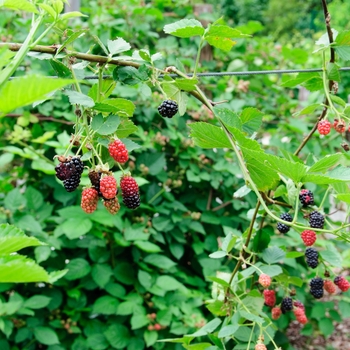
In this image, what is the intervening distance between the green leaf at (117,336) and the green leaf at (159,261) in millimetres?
268

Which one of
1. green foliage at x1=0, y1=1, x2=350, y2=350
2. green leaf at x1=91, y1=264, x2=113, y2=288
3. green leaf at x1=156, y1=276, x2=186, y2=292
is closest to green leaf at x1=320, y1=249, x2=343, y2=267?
green foliage at x1=0, y1=1, x2=350, y2=350

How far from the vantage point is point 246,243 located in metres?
1.16

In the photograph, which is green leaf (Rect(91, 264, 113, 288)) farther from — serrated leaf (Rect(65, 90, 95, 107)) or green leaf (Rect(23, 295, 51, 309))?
serrated leaf (Rect(65, 90, 95, 107))

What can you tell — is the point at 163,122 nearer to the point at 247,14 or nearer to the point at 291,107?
the point at 291,107

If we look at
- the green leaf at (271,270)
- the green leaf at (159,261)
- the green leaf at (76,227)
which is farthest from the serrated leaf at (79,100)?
the green leaf at (159,261)

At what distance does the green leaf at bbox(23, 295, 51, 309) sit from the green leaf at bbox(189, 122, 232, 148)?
1.13 metres

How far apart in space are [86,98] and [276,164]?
32 cm

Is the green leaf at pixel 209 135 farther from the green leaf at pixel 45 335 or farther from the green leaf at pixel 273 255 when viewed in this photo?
the green leaf at pixel 45 335

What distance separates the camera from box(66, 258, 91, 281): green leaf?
1864 mm

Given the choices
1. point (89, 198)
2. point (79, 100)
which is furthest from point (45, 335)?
point (79, 100)

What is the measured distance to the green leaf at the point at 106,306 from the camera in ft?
6.15

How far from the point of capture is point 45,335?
6.02 ft

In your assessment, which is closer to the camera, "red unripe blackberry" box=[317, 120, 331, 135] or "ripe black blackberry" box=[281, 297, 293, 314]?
"red unripe blackberry" box=[317, 120, 331, 135]

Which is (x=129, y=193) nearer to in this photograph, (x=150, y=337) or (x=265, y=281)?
(x=265, y=281)
